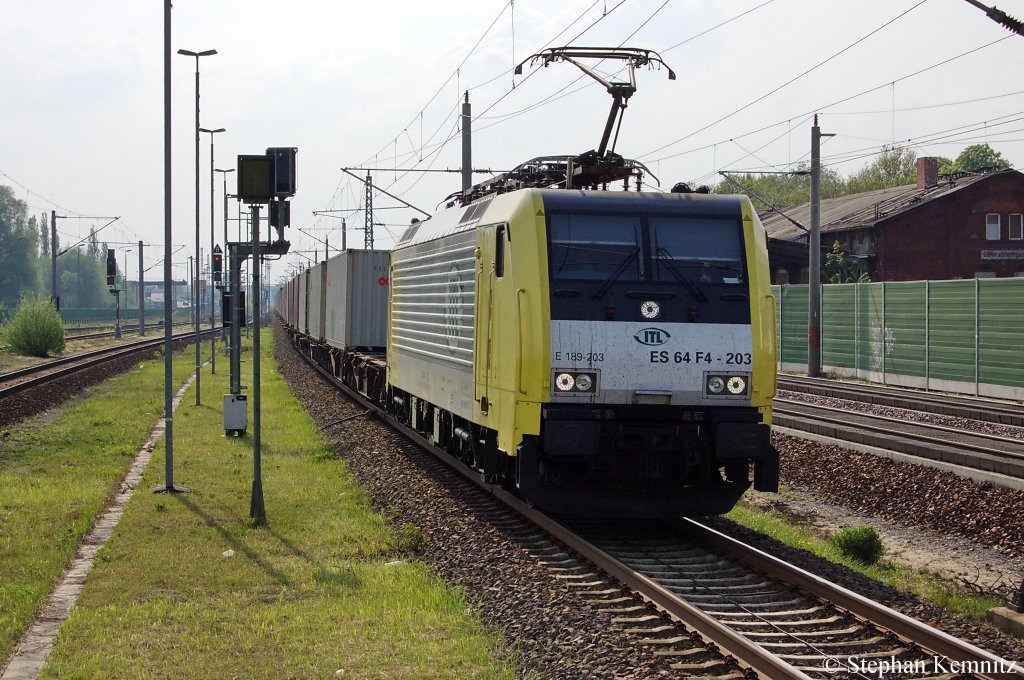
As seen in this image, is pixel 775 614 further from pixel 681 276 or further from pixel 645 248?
pixel 645 248

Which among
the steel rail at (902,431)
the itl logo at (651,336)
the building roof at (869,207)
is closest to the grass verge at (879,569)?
the itl logo at (651,336)

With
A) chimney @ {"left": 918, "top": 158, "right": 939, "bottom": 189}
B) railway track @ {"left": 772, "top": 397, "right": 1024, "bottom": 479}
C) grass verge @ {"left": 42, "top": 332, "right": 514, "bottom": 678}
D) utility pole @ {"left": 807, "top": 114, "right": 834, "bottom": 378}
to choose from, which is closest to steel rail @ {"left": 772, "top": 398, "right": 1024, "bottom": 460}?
railway track @ {"left": 772, "top": 397, "right": 1024, "bottom": 479}

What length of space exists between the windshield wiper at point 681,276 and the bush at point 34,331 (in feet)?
134

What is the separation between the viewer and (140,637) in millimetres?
7828

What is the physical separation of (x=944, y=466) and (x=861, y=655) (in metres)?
7.43

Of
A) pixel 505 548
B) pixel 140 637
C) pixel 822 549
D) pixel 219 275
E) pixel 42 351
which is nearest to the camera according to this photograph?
pixel 140 637

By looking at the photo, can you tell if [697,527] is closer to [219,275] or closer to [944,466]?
[944,466]

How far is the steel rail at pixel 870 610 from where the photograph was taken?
6.55 metres

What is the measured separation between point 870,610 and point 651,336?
344cm

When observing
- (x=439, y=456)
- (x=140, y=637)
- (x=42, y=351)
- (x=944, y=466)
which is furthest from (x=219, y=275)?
(x=140, y=637)

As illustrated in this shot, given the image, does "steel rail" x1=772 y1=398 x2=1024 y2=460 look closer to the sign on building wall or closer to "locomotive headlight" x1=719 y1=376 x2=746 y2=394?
"locomotive headlight" x1=719 y1=376 x2=746 y2=394

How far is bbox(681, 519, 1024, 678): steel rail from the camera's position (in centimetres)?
655

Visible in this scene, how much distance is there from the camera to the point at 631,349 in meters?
10.3

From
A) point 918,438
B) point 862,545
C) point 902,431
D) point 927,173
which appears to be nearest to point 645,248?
point 862,545
